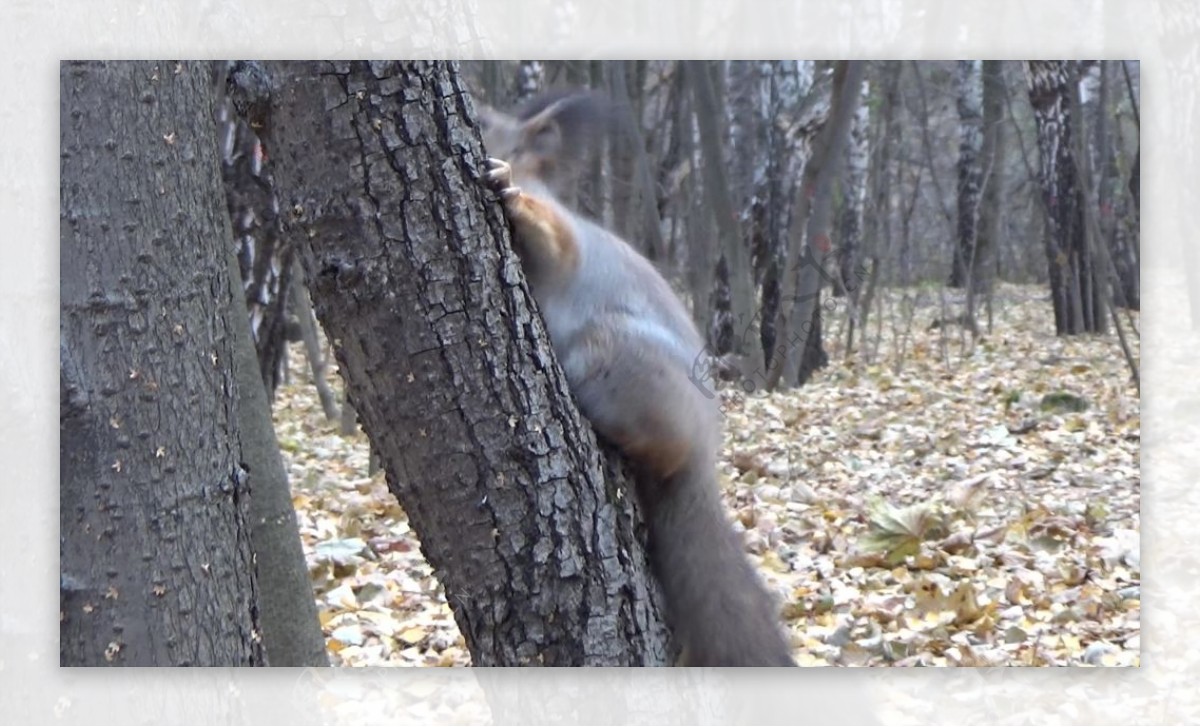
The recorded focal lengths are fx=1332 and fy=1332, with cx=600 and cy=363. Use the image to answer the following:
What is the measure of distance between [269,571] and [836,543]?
4.25 feet

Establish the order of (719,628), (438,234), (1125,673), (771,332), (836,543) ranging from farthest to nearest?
(771,332) → (836,543) → (1125,673) → (719,628) → (438,234)

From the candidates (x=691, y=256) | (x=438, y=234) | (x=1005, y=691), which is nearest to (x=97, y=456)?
(x=438, y=234)

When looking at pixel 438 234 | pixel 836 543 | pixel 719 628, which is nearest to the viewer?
pixel 438 234

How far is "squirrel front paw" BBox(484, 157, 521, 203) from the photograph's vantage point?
1.92 metres

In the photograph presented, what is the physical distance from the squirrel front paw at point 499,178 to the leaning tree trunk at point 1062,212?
1.41m

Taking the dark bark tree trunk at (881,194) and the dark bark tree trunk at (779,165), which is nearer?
the dark bark tree trunk at (881,194)

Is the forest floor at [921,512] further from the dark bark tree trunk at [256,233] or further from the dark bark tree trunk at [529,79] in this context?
the dark bark tree trunk at [529,79]

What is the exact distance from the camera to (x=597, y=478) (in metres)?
1.98

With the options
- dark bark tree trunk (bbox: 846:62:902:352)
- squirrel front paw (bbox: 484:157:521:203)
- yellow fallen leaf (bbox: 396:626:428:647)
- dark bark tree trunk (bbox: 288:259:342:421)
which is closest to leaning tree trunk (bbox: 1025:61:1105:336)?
dark bark tree trunk (bbox: 846:62:902:352)

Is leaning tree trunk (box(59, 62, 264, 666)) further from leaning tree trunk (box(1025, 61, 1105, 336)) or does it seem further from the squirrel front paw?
leaning tree trunk (box(1025, 61, 1105, 336))

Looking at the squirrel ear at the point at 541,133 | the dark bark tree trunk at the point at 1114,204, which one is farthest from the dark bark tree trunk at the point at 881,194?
the squirrel ear at the point at 541,133

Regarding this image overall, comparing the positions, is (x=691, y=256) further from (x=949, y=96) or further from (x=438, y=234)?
(x=438, y=234)

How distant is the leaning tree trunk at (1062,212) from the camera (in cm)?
284

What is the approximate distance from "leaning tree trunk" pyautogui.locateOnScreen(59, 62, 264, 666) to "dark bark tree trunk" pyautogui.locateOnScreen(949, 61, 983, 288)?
171cm
